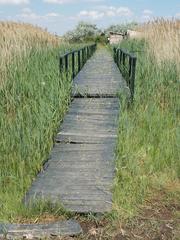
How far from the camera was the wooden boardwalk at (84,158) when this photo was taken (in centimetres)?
413

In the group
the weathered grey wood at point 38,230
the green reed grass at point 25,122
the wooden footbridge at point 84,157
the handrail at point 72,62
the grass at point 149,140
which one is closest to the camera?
the weathered grey wood at point 38,230

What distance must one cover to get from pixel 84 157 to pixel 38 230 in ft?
5.88

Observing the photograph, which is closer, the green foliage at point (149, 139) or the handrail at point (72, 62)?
the green foliage at point (149, 139)

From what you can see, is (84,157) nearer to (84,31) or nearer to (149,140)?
(149,140)

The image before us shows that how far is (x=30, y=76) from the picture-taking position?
25.1ft

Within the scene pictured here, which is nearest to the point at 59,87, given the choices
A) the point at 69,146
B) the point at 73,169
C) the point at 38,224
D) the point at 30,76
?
the point at 30,76

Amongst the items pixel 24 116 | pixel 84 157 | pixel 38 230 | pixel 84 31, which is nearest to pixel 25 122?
pixel 24 116

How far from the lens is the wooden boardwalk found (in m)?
4.13

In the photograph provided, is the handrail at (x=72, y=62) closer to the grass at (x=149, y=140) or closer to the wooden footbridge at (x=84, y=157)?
the wooden footbridge at (x=84, y=157)

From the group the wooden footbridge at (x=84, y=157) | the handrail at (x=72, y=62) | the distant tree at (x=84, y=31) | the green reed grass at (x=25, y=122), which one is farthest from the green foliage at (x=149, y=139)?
the distant tree at (x=84, y=31)

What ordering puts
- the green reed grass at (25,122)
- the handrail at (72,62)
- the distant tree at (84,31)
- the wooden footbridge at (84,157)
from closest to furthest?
1. the wooden footbridge at (84,157)
2. the green reed grass at (25,122)
3. the handrail at (72,62)
4. the distant tree at (84,31)

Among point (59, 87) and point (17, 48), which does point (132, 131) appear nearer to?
point (59, 87)

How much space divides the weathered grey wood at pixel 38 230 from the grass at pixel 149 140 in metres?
0.47

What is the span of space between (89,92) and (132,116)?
173 cm
